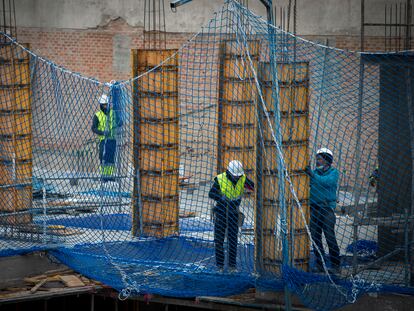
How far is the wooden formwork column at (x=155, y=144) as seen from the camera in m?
12.6

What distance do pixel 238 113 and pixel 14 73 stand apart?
356cm

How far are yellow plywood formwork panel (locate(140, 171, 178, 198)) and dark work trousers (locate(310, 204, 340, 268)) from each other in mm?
2570

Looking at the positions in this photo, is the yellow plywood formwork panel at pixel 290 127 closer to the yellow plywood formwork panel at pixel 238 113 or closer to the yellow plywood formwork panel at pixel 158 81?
the yellow plywood formwork panel at pixel 158 81

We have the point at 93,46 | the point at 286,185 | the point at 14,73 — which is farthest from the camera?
the point at 93,46

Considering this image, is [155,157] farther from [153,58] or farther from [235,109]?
[235,109]

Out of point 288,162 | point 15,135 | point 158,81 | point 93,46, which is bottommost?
point 288,162

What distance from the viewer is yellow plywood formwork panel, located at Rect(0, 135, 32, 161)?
13.1 m

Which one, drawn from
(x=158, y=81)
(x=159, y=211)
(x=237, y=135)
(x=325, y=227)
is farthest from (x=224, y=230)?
(x=237, y=135)

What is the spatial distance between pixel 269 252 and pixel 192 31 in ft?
39.4

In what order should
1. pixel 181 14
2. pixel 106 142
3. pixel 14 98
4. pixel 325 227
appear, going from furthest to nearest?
1. pixel 181 14
2. pixel 106 142
3. pixel 14 98
4. pixel 325 227

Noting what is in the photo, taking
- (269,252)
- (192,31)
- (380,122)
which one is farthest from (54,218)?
(192,31)

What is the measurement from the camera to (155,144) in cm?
1266

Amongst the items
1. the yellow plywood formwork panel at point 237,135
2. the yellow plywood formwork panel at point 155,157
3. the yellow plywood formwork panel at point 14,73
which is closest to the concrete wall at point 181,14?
the yellow plywood formwork panel at point 237,135

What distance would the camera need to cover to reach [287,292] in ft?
31.3
